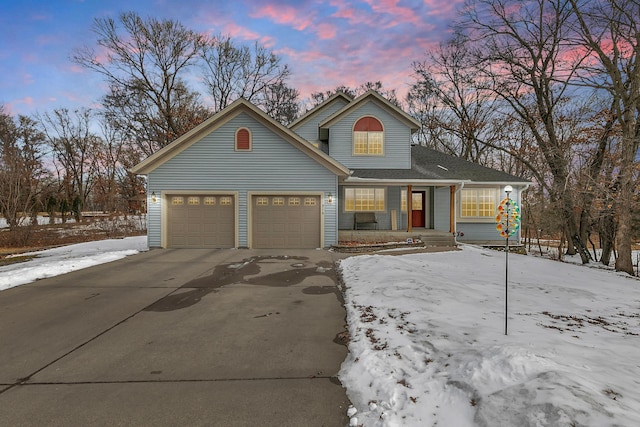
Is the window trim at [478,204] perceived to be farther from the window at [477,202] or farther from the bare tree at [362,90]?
the bare tree at [362,90]

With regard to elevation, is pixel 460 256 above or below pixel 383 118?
below

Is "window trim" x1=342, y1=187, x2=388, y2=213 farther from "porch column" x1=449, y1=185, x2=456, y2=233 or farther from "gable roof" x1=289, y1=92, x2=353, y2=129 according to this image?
"gable roof" x1=289, y1=92, x2=353, y2=129

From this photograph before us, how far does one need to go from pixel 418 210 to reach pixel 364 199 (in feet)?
11.1

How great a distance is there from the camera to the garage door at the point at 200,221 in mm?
12766

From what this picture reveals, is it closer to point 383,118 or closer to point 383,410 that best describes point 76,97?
point 383,118

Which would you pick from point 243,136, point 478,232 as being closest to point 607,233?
point 478,232

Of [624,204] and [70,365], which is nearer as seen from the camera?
[70,365]

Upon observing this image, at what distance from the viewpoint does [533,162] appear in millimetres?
20109

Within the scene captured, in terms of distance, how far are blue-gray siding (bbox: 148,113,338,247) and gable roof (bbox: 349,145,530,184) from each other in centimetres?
346

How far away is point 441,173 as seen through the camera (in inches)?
589

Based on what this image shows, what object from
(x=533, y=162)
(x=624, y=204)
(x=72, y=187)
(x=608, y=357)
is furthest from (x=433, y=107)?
(x=72, y=187)

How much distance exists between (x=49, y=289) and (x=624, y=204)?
17529 mm

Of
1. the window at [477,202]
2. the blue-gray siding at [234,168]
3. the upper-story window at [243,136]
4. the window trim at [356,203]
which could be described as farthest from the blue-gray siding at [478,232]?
the upper-story window at [243,136]

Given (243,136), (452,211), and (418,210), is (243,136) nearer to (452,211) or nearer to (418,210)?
(418,210)
